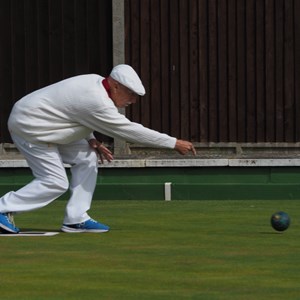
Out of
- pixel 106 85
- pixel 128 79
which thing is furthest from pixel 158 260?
pixel 106 85

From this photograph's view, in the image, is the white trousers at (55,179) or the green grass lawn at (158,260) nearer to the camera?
the green grass lawn at (158,260)

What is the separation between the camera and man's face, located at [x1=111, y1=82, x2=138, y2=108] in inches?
384

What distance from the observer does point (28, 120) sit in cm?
989

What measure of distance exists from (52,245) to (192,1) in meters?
7.94

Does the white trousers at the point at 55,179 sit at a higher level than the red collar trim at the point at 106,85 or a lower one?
lower

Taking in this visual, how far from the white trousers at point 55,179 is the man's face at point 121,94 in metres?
0.47

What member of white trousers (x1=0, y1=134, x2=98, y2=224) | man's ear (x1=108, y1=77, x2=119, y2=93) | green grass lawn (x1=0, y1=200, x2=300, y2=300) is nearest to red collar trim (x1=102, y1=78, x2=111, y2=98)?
man's ear (x1=108, y1=77, x2=119, y2=93)

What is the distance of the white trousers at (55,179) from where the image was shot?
9.93 metres

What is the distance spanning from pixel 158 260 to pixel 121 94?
170 cm

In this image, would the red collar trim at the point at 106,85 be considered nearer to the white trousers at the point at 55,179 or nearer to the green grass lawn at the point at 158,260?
the white trousers at the point at 55,179

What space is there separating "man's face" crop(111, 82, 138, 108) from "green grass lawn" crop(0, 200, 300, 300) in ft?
3.00

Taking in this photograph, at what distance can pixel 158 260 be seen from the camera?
844 cm

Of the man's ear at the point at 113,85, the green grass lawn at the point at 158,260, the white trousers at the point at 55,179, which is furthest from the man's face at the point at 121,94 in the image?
the green grass lawn at the point at 158,260

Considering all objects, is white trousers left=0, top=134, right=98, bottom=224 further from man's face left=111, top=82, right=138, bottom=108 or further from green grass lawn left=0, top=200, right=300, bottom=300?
man's face left=111, top=82, right=138, bottom=108
